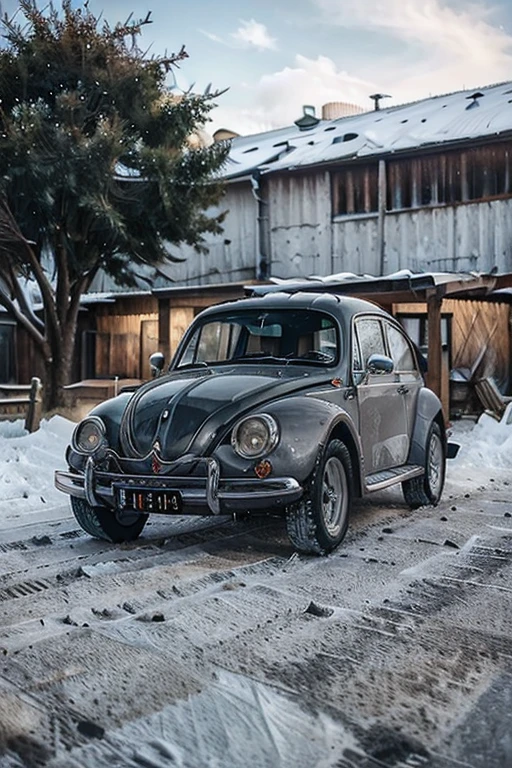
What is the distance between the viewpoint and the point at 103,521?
19.1 feet

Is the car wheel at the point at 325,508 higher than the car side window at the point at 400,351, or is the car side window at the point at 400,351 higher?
the car side window at the point at 400,351

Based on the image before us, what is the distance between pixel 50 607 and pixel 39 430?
6200mm

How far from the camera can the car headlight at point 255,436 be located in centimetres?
512

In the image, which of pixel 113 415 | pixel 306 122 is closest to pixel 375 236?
pixel 306 122

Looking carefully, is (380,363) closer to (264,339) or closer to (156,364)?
(264,339)

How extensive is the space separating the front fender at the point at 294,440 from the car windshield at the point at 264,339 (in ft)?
3.15

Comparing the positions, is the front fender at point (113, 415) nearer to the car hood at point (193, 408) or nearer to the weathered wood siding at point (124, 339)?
the car hood at point (193, 408)

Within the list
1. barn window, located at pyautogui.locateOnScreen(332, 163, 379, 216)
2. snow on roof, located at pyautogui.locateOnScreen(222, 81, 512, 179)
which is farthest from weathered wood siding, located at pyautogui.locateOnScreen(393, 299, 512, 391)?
snow on roof, located at pyautogui.locateOnScreen(222, 81, 512, 179)

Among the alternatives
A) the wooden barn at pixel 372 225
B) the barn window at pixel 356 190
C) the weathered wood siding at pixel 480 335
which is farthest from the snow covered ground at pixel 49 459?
the barn window at pixel 356 190

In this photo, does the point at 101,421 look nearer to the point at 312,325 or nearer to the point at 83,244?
the point at 312,325

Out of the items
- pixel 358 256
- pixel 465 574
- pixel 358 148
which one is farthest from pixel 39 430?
pixel 358 148

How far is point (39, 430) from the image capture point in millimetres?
10164

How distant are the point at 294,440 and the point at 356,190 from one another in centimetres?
1509

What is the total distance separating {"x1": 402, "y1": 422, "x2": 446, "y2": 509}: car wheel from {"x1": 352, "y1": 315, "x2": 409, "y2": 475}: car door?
1.17 ft
